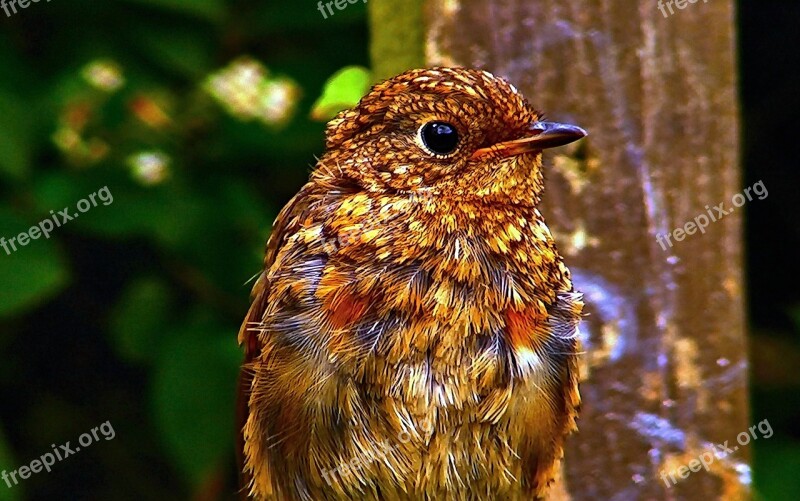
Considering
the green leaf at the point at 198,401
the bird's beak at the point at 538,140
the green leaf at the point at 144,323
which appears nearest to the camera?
the bird's beak at the point at 538,140

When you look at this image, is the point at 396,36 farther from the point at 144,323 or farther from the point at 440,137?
the point at 144,323

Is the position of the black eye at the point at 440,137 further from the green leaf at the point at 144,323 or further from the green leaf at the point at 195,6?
the green leaf at the point at 144,323

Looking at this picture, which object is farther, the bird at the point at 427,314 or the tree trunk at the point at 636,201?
the tree trunk at the point at 636,201

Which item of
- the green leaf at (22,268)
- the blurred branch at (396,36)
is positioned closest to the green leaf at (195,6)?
the green leaf at (22,268)

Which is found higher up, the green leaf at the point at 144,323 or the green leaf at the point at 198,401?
the green leaf at the point at 144,323

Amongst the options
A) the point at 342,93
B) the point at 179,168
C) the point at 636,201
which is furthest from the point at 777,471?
the point at 179,168

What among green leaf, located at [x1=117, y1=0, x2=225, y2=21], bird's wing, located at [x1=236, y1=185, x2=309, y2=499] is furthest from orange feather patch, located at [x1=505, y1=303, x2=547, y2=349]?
green leaf, located at [x1=117, y1=0, x2=225, y2=21]

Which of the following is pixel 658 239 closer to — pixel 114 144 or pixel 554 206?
pixel 554 206
